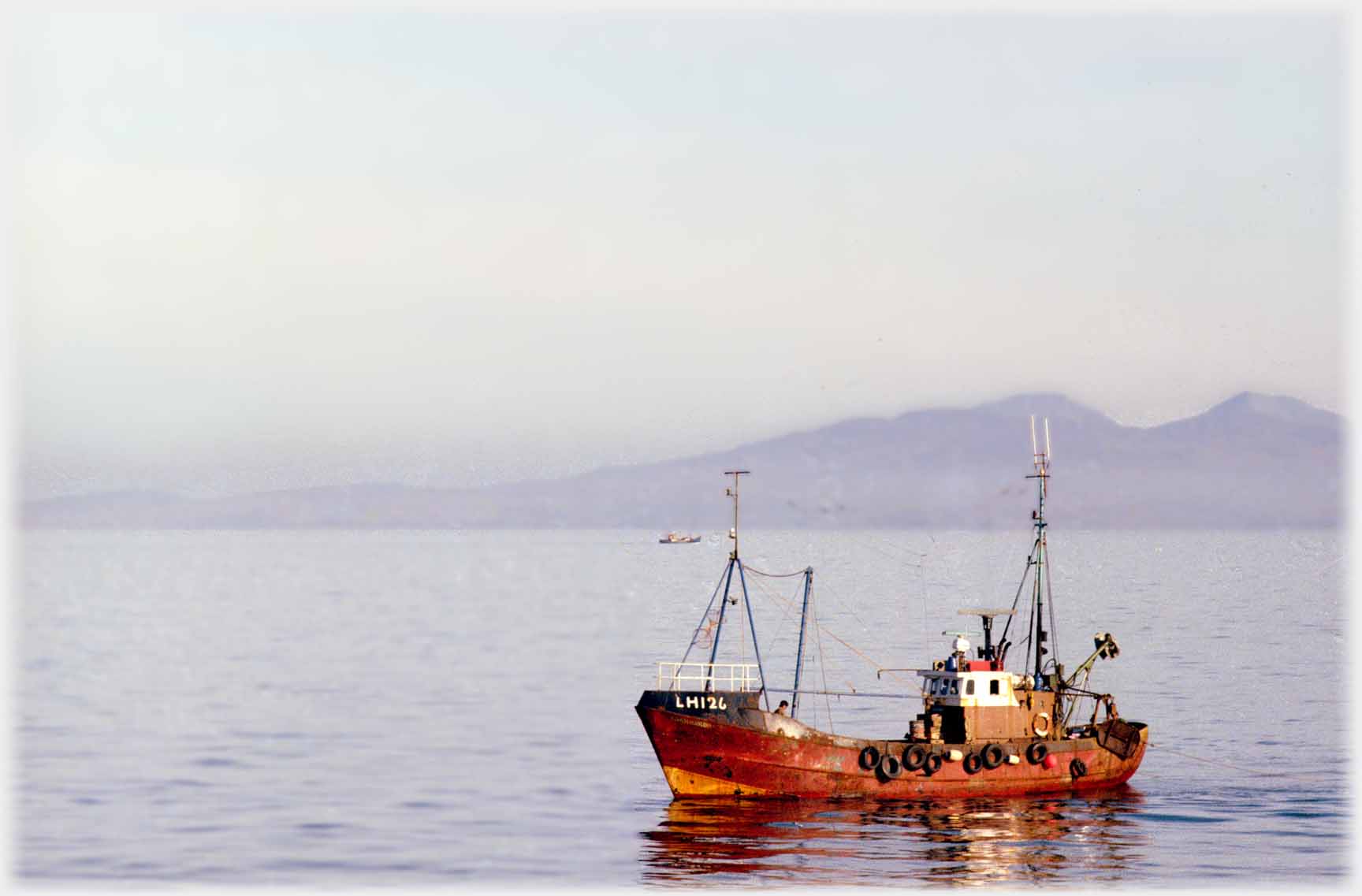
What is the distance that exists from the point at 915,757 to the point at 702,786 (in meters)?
6.59

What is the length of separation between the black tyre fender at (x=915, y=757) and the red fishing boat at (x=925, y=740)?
0.11ft

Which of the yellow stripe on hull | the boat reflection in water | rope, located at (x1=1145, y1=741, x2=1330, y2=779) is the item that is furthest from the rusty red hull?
rope, located at (x1=1145, y1=741, x2=1330, y2=779)

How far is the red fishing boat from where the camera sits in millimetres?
57312

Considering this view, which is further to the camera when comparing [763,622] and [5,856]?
[763,622]

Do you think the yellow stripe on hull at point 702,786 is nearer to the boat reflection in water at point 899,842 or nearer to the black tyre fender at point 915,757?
the boat reflection in water at point 899,842

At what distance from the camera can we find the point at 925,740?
59.4 metres

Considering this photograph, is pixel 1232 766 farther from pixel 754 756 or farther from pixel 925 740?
pixel 754 756

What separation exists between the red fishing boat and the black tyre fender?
34mm

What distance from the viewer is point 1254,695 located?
92.3 m

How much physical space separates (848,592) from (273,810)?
102 m

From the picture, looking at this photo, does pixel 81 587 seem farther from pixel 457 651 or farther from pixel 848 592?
pixel 457 651

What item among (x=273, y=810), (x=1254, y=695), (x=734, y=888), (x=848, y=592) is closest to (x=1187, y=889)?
(x=734, y=888)

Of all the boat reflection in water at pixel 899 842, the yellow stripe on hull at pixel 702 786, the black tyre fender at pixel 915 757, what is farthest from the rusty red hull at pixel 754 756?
the boat reflection in water at pixel 899 842

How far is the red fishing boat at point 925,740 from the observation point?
5731 centimetres
